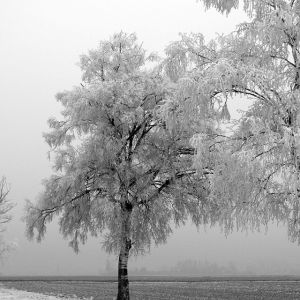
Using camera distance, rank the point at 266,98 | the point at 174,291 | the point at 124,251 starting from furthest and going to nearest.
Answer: the point at 174,291, the point at 124,251, the point at 266,98

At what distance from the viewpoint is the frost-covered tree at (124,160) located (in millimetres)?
18641

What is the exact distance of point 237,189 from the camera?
387 inches

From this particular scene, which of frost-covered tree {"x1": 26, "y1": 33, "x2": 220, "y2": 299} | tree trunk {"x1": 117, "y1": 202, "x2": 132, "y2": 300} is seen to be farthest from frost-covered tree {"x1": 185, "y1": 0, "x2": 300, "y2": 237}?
tree trunk {"x1": 117, "y1": 202, "x2": 132, "y2": 300}

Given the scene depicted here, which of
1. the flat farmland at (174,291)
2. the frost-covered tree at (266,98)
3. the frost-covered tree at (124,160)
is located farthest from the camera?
the flat farmland at (174,291)

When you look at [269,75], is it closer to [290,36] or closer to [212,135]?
[290,36]

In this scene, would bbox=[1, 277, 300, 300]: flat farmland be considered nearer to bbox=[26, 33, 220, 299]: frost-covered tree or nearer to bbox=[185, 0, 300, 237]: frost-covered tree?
bbox=[26, 33, 220, 299]: frost-covered tree

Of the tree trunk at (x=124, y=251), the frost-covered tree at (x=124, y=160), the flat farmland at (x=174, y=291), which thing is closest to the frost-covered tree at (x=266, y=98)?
the frost-covered tree at (x=124, y=160)

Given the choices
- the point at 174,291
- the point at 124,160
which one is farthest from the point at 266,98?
the point at 174,291

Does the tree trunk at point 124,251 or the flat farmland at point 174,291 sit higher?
the tree trunk at point 124,251

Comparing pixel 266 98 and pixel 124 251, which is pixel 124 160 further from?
pixel 266 98

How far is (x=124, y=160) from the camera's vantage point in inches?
760

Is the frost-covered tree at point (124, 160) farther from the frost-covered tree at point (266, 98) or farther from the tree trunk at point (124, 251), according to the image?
the frost-covered tree at point (266, 98)

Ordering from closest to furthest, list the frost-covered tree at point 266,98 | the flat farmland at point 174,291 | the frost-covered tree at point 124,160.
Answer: the frost-covered tree at point 266,98 → the frost-covered tree at point 124,160 → the flat farmland at point 174,291

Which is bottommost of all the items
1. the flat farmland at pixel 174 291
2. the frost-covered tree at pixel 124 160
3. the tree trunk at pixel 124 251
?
the flat farmland at pixel 174 291
